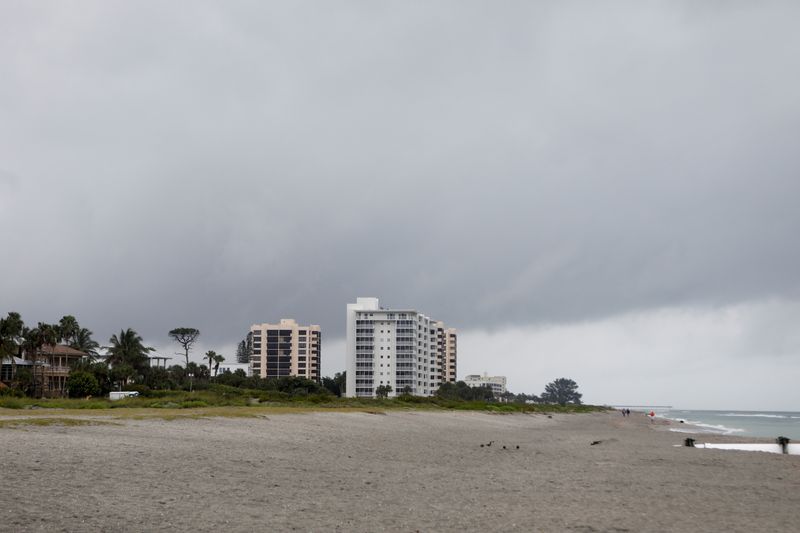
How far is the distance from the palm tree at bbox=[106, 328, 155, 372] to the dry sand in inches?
4431

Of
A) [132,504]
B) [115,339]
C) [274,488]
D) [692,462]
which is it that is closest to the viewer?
[132,504]

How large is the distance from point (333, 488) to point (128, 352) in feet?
420

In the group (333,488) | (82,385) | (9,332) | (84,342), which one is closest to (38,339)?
(9,332)

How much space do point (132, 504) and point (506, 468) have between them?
48.3 ft

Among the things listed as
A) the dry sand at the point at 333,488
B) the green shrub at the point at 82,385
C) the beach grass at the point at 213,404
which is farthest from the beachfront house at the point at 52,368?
the dry sand at the point at 333,488

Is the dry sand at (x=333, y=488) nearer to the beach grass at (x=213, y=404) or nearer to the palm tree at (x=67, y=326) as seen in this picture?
the beach grass at (x=213, y=404)

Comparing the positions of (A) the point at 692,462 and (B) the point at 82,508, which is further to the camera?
(A) the point at 692,462

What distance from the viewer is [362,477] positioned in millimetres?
19109

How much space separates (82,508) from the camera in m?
11.6

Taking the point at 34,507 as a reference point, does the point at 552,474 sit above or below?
below

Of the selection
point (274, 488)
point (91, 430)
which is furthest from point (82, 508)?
point (91, 430)

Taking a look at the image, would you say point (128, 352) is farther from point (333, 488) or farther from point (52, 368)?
point (333, 488)

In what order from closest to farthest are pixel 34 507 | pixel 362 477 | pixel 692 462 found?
pixel 34 507 < pixel 362 477 < pixel 692 462

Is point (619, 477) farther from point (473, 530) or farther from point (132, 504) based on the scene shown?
point (132, 504)
